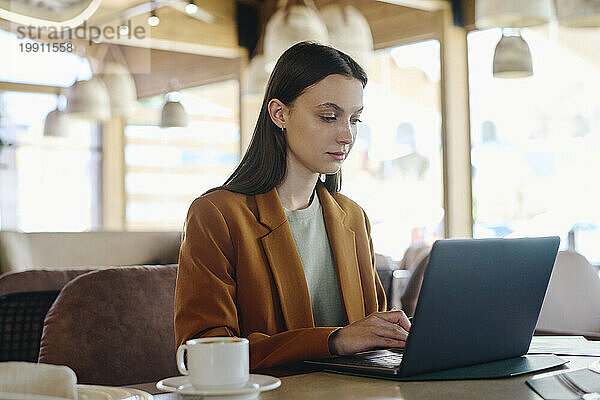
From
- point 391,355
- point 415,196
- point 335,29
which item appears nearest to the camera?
point 391,355

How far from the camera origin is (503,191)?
680cm

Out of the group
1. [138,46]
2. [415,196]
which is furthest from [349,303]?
[138,46]

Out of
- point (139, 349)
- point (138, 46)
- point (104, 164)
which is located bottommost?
point (139, 349)

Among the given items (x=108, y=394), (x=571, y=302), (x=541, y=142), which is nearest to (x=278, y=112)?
(x=108, y=394)

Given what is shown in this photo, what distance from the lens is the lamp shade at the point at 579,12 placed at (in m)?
3.54

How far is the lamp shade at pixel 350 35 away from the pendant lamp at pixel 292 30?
173 mm

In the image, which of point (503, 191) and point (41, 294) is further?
point (503, 191)

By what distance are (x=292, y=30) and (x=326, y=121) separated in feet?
9.65

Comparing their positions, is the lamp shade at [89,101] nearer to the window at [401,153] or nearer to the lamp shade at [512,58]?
the window at [401,153]

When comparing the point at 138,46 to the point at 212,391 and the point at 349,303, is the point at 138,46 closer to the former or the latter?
the point at 349,303

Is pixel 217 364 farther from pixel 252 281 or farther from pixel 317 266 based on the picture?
pixel 317 266

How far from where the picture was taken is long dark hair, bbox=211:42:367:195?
1788mm

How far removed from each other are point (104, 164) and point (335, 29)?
5.03m

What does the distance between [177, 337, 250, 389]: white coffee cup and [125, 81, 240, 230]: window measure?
805cm
